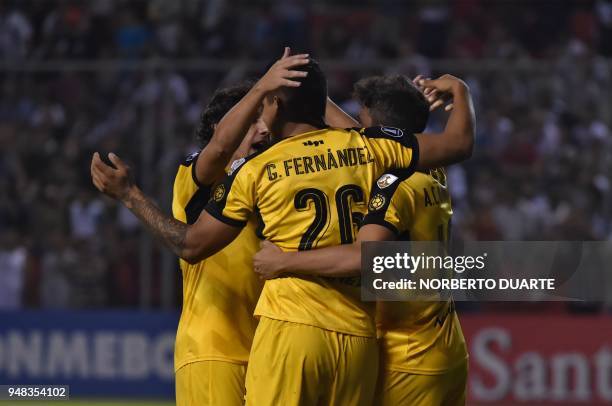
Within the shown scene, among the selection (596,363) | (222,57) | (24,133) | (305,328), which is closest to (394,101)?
(305,328)

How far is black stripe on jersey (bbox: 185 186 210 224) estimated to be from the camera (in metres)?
5.76

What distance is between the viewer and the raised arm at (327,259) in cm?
494

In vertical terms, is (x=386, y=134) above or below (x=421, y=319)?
above

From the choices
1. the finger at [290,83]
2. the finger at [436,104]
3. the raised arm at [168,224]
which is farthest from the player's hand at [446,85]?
the raised arm at [168,224]

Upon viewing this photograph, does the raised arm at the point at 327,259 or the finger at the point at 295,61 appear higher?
the finger at the point at 295,61

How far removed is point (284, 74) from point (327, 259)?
81 centimetres

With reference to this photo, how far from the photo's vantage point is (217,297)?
5805 millimetres

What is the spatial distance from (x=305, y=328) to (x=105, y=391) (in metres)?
8.81

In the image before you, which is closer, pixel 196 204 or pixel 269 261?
pixel 269 261

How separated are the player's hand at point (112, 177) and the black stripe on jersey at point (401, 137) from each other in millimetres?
1078

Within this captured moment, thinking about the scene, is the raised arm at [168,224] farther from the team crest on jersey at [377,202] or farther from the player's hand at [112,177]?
the team crest on jersey at [377,202]

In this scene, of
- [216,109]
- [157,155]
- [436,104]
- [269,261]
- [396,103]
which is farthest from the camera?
[157,155]

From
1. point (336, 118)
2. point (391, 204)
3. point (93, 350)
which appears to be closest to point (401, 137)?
point (391, 204)

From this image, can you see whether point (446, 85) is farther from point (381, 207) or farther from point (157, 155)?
point (157, 155)
